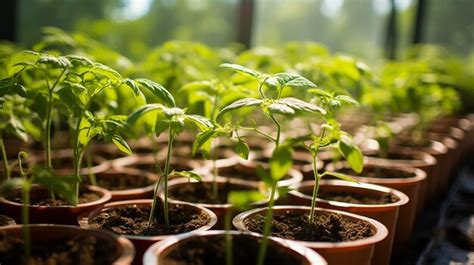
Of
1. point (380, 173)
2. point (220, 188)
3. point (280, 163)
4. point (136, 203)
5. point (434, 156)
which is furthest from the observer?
point (434, 156)

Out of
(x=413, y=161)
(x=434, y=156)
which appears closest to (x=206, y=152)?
(x=413, y=161)

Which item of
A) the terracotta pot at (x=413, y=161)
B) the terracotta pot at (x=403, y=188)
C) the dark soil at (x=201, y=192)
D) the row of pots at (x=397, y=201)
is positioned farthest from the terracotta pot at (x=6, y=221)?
the terracotta pot at (x=413, y=161)

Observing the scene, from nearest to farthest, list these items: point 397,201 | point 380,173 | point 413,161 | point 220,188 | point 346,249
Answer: point 346,249
point 397,201
point 220,188
point 380,173
point 413,161

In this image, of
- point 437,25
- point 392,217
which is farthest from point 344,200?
point 437,25

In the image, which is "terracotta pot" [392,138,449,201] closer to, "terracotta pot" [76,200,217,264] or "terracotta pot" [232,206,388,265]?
"terracotta pot" [232,206,388,265]

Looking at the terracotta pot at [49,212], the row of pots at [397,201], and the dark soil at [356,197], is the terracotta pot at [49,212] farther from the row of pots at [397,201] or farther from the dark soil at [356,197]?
the dark soil at [356,197]

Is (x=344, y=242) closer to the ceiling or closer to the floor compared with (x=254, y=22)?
closer to the floor

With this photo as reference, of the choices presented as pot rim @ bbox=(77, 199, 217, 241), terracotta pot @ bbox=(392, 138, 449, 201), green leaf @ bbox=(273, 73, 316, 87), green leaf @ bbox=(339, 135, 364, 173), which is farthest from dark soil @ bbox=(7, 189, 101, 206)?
terracotta pot @ bbox=(392, 138, 449, 201)

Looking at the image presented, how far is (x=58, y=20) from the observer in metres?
2.61

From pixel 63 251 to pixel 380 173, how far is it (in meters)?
1.47

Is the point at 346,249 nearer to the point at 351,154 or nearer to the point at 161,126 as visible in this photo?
the point at 351,154

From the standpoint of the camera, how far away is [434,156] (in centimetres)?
258

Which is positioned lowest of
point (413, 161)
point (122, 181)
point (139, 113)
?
point (122, 181)

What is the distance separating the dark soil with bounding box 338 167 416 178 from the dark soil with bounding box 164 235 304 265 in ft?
3.46
